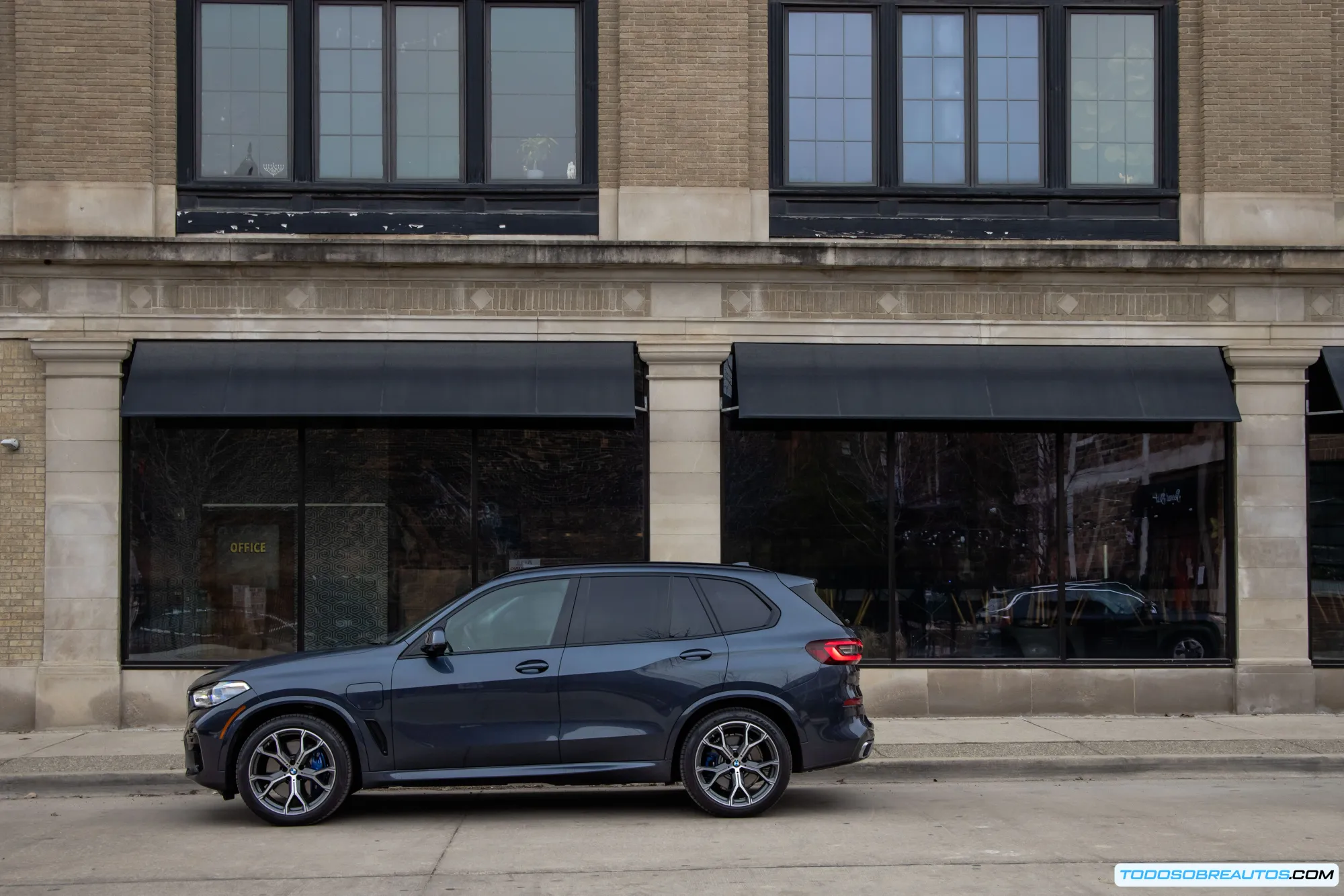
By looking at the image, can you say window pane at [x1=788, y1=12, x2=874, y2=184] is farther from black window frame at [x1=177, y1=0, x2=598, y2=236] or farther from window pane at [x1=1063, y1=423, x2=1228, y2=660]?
window pane at [x1=1063, y1=423, x2=1228, y2=660]

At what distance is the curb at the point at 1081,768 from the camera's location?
11.4m

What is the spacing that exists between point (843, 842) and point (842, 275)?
24.3 ft

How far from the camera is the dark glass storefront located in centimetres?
1470

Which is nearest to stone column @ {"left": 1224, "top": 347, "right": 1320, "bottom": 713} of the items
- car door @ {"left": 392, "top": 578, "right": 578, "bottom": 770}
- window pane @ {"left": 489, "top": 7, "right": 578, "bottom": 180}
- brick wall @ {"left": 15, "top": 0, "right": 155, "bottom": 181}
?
window pane @ {"left": 489, "top": 7, "right": 578, "bottom": 180}

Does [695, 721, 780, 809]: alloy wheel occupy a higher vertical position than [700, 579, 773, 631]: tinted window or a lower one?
lower

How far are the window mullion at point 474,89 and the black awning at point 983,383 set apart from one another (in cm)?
344

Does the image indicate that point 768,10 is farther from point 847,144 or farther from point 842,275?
point 842,275

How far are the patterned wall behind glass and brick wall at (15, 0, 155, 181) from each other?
3475 mm

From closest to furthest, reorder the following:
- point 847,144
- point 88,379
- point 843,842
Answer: point 843,842 → point 88,379 → point 847,144

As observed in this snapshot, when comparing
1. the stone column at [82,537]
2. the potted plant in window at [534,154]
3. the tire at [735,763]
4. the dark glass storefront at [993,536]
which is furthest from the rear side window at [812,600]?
the stone column at [82,537]

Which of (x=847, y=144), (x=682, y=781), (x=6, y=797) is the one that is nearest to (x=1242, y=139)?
(x=847, y=144)

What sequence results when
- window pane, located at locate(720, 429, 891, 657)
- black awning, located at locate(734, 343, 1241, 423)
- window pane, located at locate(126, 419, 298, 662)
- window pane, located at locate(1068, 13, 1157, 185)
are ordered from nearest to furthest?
1. black awning, located at locate(734, 343, 1241, 423)
2. window pane, located at locate(126, 419, 298, 662)
3. window pane, located at locate(720, 429, 891, 657)
4. window pane, located at locate(1068, 13, 1157, 185)

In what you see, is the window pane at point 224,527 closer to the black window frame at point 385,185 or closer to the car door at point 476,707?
the black window frame at point 385,185

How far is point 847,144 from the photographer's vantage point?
15.1m
